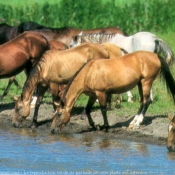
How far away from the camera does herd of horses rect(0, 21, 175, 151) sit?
1436 centimetres

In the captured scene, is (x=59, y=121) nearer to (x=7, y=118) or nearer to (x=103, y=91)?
(x=103, y=91)

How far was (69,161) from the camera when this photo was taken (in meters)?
12.4

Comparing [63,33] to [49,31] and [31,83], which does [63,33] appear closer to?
[49,31]

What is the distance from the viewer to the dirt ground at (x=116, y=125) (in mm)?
14195

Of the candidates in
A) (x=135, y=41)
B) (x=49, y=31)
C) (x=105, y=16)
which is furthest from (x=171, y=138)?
(x=105, y=16)

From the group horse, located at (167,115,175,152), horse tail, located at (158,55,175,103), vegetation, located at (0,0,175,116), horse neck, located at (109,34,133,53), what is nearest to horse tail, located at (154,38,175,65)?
horse neck, located at (109,34,133,53)

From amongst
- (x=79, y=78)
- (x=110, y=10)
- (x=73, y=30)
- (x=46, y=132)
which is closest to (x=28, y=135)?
(x=46, y=132)

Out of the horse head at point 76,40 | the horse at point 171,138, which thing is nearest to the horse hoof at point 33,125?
the horse head at point 76,40

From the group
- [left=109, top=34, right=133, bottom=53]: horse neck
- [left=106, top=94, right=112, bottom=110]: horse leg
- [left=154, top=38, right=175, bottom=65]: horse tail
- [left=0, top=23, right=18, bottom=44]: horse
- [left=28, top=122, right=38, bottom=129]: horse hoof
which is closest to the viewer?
[left=28, top=122, right=38, bottom=129]: horse hoof

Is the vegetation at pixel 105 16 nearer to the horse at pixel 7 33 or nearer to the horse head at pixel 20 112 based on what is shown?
the horse at pixel 7 33

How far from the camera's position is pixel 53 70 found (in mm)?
15500

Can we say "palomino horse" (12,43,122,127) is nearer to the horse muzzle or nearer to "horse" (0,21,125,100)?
"horse" (0,21,125,100)

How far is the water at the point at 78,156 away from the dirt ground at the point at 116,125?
33 centimetres

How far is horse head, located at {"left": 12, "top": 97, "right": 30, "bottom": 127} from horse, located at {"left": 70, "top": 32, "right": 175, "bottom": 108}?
2.13 meters
